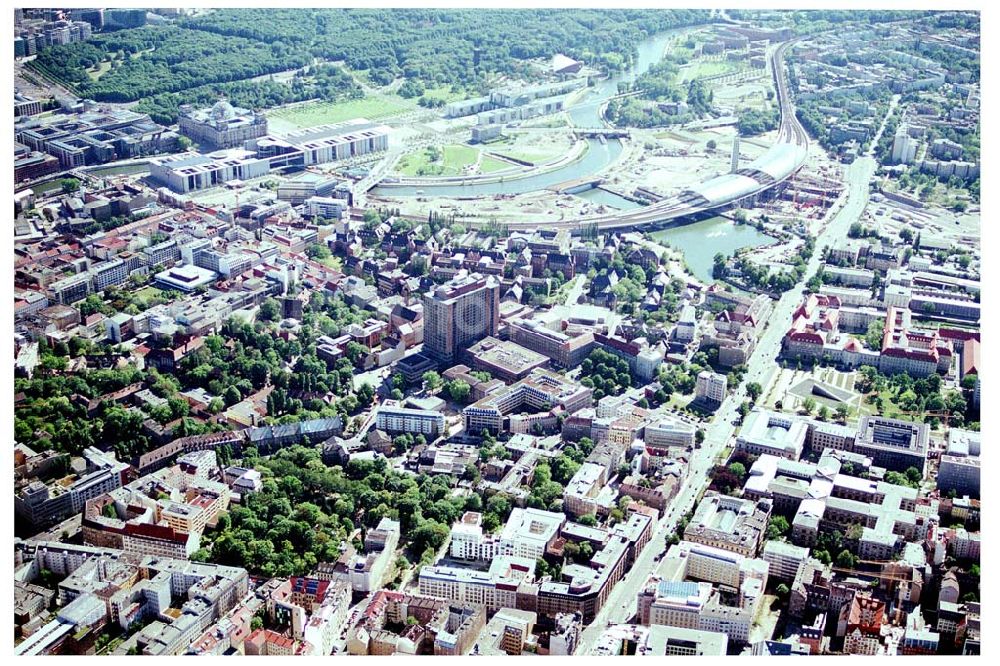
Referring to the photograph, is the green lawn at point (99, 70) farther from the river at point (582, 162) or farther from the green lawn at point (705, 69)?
the green lawn at point (705, 69)

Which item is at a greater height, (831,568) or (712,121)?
(712,121)

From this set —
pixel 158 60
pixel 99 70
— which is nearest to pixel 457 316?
pixel 99 70

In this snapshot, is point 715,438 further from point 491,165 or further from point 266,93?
point 266,93

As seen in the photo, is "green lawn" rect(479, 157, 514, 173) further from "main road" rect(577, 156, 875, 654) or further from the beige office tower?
the beige office tower

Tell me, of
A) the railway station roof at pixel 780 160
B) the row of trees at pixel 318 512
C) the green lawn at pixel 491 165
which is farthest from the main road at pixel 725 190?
the row of trees at pixel 318 512

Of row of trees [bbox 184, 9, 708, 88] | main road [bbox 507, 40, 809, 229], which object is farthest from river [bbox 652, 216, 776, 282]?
row of trees [bbox 184, 9, 708, 88]

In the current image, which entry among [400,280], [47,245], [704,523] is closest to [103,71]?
[47,245]

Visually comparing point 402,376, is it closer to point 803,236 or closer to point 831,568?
point 831,568
